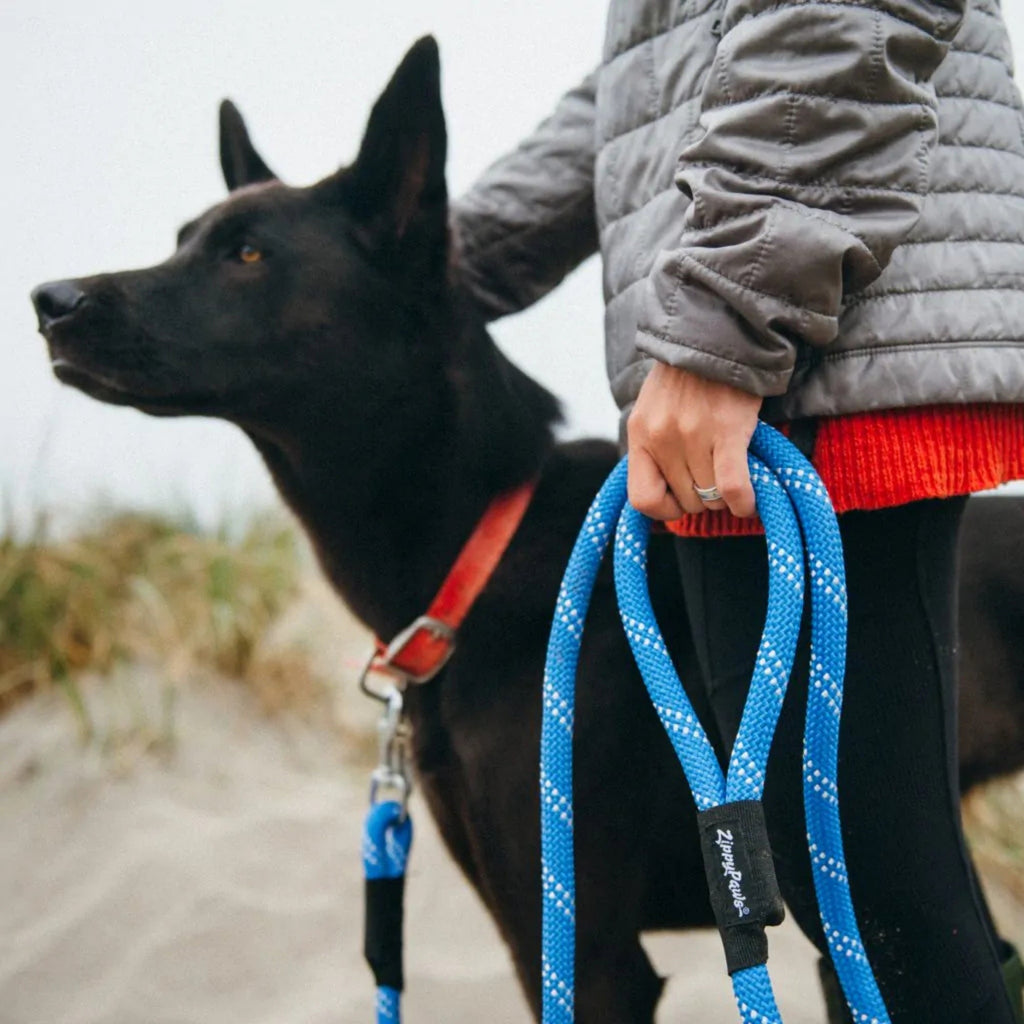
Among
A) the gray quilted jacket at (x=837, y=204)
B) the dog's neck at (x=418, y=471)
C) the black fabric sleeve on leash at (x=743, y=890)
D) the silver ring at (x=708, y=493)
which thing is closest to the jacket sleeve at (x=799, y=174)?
the gray quilted jacket at (x=837, y=204)

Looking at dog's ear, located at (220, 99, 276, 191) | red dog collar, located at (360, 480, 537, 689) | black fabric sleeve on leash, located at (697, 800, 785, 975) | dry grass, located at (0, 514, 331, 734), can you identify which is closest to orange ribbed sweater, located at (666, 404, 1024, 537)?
black fabric sleeve on leash, located at (697, 800, 785, 975)

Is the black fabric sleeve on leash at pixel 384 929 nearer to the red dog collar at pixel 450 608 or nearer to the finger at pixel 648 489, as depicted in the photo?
the red dog collar at pixel 450 608

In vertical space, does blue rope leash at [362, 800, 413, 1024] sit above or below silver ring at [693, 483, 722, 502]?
below

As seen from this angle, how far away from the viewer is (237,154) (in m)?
1.94

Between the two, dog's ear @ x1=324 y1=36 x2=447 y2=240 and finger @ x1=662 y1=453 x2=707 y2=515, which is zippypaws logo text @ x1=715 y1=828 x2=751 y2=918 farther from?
dog's ear @ x1=324 y1=36 x2=447 y2=240

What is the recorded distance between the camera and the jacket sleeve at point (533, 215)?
1593 mm

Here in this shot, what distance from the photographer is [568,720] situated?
3.48 feet

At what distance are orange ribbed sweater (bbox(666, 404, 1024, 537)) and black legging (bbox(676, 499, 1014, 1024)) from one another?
0.15 ft

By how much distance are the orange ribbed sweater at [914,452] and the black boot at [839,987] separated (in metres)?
0.85

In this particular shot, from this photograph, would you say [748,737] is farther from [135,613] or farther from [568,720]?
[135,613]

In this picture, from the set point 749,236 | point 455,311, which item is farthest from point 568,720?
point 455,311

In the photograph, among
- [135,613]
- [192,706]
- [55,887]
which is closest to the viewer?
[55,887]

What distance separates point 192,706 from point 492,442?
2.01m

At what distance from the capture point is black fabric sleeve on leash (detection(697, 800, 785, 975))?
2.74 ft
